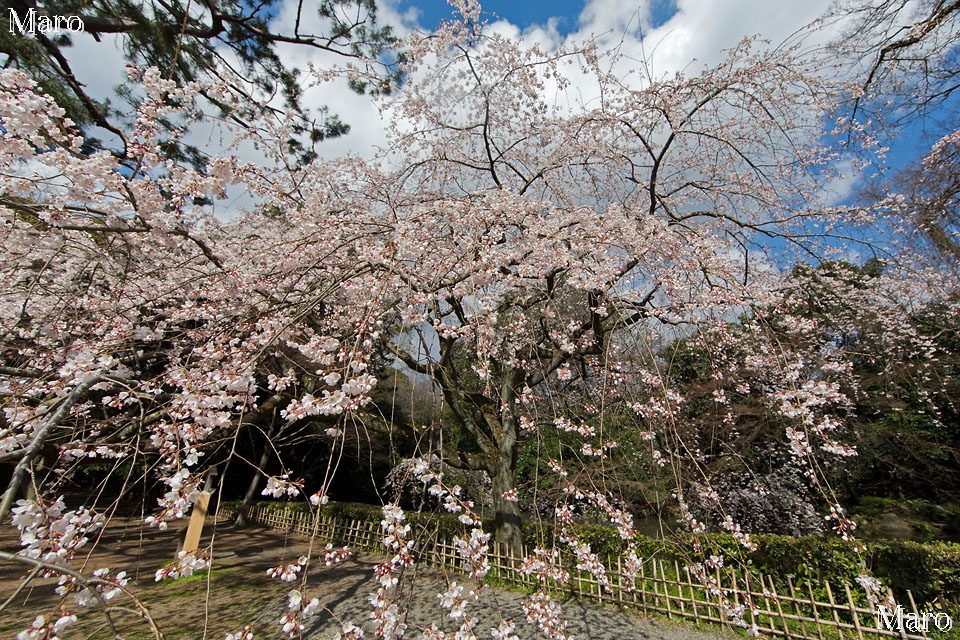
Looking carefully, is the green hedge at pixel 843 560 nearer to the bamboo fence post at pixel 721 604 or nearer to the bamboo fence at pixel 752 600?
the bamboo fence at pixel 752 600

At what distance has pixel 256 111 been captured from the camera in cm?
453

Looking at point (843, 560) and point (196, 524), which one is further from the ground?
point (843, 560)

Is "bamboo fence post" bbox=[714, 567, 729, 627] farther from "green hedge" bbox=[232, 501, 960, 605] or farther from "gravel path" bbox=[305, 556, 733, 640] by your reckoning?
"gravel path" bbox=[305, 556, 733, 640]

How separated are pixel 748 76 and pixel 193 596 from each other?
9188 mm

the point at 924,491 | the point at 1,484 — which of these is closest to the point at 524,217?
the point at 924,491

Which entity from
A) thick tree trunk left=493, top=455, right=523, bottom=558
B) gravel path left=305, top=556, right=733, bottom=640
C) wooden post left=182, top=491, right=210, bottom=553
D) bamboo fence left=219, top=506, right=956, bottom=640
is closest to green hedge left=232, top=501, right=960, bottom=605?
bamboo fence left=219, top=506, right=956, bottom=640

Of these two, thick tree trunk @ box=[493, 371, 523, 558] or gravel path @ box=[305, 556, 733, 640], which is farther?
thick tree trunk @ box=[493, 371, 523, 558]

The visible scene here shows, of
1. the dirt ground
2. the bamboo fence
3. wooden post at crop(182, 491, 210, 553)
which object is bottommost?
the dirt ground

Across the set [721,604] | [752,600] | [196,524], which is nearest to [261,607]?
[196,524]

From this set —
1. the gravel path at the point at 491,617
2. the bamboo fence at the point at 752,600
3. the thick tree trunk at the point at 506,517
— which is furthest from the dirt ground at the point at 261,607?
the thick tree trunk at the point at 506,517

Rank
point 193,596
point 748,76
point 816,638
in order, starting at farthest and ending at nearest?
point 193,596, point 748,76, point 816,638

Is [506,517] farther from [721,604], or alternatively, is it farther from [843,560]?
[843,560]

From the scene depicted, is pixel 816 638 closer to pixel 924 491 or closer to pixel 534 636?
pixel 534 636

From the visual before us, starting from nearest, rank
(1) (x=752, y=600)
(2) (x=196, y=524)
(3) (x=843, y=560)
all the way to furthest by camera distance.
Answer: (1) (x=752, y=600)
(3) (x=843, y=560)
(2) (x=196, y=524)
